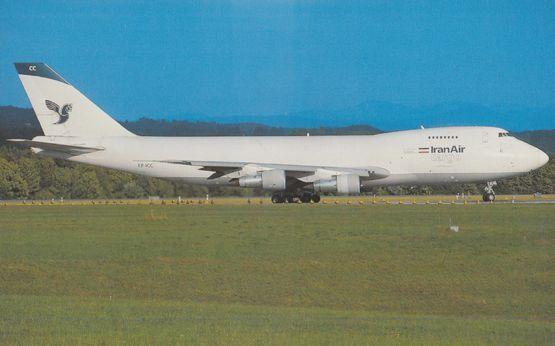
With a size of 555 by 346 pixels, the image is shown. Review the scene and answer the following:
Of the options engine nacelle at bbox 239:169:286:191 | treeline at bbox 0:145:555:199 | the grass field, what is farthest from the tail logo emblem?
the grass field

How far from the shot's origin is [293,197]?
52281 mm

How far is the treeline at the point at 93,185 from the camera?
67106mm

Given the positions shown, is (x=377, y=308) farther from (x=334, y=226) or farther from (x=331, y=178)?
(x=331, y=178)

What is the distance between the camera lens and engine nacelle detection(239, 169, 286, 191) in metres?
49.5

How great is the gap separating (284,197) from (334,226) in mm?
18641

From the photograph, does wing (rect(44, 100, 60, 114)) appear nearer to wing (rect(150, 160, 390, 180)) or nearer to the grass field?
wing (rect(150, 160, 390, 180))

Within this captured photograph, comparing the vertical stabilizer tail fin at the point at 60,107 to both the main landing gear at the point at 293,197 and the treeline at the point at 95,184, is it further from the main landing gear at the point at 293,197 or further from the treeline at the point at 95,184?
the main landing gear at the point at 293,197

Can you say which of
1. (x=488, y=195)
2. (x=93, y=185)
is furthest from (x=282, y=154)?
(x=93, y=185)

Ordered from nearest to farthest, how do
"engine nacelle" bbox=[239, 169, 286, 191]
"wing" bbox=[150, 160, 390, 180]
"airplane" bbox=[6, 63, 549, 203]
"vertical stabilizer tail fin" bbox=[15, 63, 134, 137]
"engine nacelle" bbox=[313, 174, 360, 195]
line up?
"engine nacelle" bbox=[313, 174, 360, 195] < "engine nacelle" bbox=[239, 169, 286, 191] < "wing" bbox=[150, 160, 390, 180] < "airplane" bbox=[6, 63, 549, 203] < "vertical stabilizer tail fin" bbox=[15, 63, 134, 137]

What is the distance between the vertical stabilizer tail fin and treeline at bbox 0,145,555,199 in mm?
9801

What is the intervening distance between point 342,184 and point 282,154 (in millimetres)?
5568

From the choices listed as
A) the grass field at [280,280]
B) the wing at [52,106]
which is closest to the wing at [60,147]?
the wing at [52,106]

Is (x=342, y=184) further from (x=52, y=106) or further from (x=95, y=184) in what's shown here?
(x=95, y=184)

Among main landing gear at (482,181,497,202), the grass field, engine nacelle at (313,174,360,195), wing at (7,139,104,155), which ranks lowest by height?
the grass field
